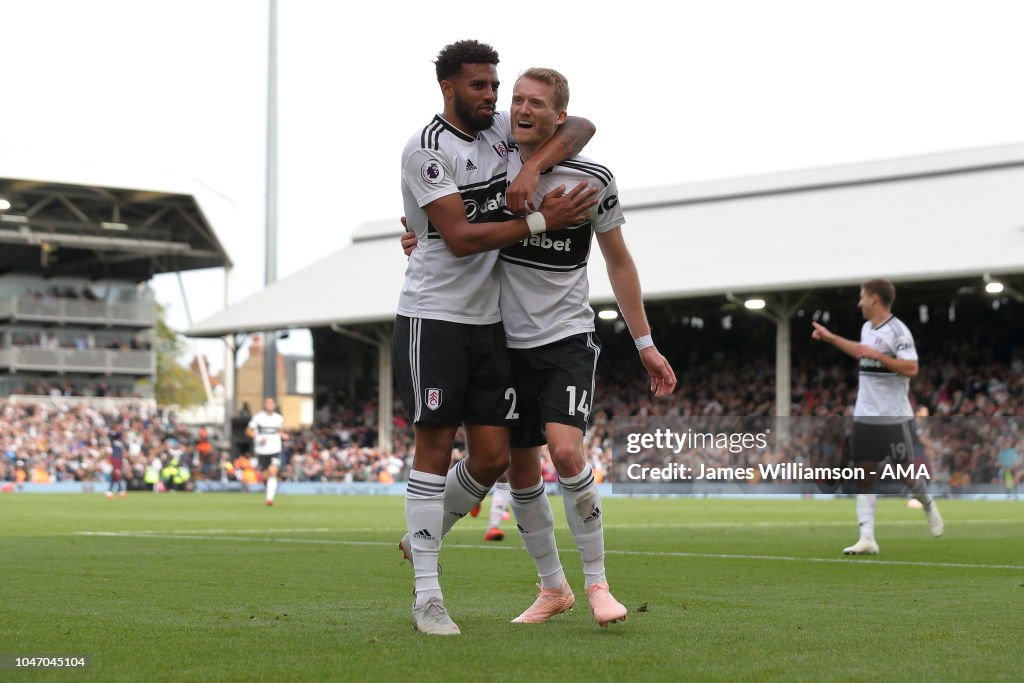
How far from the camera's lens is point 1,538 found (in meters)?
12.7

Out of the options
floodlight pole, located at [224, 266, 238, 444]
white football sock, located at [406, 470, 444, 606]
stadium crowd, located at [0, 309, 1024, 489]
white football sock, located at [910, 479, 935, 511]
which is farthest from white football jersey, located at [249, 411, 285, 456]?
floodlight pole, located at [224, 266, 238, 444]

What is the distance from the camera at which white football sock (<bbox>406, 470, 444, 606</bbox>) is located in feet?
19.0

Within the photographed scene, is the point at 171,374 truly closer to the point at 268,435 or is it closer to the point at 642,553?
the point at 268,435

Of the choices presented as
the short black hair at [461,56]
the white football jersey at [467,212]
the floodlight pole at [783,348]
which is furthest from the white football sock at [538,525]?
the floodlight pole at [783,348]

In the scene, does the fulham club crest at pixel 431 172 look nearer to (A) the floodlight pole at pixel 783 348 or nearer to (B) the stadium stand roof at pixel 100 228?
(A) the floodlight pole at pixel 783 348

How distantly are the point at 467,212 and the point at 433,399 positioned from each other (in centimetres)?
72

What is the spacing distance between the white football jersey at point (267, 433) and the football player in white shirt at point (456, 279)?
20.0 meters

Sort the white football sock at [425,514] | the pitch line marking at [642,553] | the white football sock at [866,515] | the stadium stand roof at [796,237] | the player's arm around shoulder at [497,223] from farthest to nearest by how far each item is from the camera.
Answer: the stadium stand roof at [796,237], the white football sock at [866,515], the pitch line marking at [642,553], the white football sock at [425,514], the player's arm around shoulder at [497,223]

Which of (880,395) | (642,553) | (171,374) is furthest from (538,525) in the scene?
(171,374)

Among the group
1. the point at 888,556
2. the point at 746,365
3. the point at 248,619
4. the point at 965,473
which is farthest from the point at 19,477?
the point at 248,619

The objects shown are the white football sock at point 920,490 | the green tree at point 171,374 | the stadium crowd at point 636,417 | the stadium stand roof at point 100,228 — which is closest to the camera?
the white football sock at point 920,490

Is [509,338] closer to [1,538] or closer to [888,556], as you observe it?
[888,556]

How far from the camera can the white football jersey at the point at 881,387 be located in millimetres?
11180

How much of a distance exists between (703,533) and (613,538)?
1357 mm
